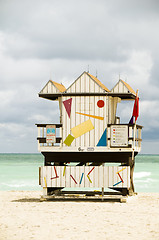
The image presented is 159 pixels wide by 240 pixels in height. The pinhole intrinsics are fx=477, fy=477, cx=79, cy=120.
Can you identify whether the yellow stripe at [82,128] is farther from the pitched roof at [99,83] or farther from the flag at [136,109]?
the flag at [136,109]

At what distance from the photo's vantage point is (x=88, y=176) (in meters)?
20.7

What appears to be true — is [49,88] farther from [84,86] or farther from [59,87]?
[84,86]

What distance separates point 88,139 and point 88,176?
161 cm

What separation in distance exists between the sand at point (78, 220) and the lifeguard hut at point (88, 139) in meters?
1.07

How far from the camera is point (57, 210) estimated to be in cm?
1777

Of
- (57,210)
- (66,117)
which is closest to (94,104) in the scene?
(66,117)

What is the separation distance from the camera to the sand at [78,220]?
12.9 meters

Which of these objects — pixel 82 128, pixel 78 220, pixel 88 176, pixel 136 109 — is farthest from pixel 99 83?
pixel 78 220

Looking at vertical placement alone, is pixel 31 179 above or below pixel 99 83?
below

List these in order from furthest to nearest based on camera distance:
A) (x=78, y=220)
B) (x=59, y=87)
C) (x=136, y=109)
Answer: (x=59, y=87)
(x=136, y=109)
(x=78, y=220)

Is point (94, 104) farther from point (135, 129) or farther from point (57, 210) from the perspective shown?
point (57, 210)

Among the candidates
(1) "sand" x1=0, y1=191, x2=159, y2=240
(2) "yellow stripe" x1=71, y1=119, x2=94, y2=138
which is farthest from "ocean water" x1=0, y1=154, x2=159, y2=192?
(1) "sand" x1=0, y1=191, x2=159, y2=240

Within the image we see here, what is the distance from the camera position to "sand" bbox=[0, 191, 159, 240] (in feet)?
42.3

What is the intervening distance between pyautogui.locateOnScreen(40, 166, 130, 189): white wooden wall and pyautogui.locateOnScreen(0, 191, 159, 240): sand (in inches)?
33.2
